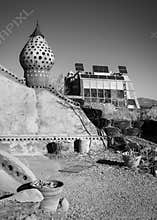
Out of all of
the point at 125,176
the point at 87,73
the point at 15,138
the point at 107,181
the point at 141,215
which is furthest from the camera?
the point at 87,73

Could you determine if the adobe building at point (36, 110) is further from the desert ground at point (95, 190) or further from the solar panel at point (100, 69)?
the solar panel at point (100, 69)

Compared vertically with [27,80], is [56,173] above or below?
below

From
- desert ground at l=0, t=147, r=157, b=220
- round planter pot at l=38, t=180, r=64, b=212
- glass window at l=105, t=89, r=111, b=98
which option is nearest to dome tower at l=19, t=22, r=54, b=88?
desert ground at l=0, t=147, r=157, b=220

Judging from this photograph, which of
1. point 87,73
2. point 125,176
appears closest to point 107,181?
point 125,176

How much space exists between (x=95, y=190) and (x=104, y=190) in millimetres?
286

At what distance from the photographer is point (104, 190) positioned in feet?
22.9

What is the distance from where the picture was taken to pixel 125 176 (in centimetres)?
838

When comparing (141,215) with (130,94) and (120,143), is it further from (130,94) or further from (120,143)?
(130,94)

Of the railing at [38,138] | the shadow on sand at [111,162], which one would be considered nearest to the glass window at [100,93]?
the railing at [38,138]

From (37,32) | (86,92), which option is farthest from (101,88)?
(37,32)

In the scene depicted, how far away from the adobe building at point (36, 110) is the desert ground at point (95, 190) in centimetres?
126

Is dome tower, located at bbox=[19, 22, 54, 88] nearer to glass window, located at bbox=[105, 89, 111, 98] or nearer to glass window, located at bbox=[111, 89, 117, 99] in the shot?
glass window, located at bbox=[105, 89, 111, 98]

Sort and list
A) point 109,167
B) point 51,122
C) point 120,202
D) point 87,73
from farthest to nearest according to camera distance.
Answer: point 87,73
point 51,122
point 109,167
point 120,202

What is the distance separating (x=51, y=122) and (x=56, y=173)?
14.9ft
